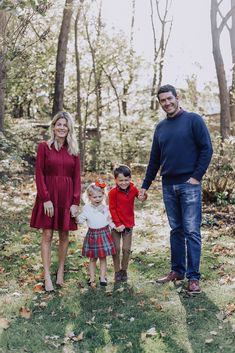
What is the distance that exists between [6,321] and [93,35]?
625 inches

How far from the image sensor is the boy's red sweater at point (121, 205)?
594 centimetres

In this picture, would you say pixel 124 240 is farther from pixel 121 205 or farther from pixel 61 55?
pixel 61 55

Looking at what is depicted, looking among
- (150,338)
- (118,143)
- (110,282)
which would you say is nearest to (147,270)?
(110,282)

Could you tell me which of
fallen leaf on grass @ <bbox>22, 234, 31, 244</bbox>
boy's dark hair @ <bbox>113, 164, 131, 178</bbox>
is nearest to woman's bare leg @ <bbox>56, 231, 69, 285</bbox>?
boy's dark hair @ <bbox>113, 164, 131, 178</bbox>

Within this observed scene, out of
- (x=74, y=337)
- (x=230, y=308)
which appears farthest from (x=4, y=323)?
(x=230, y=308)

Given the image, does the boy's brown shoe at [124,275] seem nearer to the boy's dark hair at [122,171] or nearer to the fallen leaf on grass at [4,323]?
the boy's dark hair at [122,171]

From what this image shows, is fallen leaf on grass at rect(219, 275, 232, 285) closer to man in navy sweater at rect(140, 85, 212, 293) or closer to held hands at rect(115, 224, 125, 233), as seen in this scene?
man in navy sweater at rect(140, 85, 212, 293)

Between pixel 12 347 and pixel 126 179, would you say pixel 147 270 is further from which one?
pixel 12 347

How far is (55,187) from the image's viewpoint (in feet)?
18.7

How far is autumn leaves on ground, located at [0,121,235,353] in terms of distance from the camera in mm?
4402

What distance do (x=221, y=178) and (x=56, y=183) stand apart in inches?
233

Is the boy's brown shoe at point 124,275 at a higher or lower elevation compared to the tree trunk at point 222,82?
lower

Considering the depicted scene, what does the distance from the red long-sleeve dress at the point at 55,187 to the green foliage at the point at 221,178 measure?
561 cm

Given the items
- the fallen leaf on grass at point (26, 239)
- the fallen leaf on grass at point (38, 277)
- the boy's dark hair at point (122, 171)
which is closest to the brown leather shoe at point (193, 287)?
the boy's dark hair at point (122, 171)
